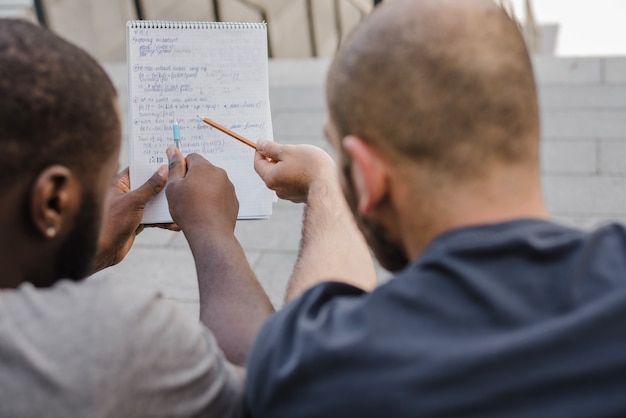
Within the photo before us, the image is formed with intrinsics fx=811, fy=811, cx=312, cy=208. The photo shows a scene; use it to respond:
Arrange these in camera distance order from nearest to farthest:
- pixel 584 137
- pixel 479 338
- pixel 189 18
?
pixel 479 338
pixel 584 137
pixel 189 18

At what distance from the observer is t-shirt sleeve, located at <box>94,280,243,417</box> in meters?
1.00

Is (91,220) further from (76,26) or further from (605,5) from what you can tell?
(605,5)

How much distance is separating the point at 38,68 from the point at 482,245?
23.3 inches

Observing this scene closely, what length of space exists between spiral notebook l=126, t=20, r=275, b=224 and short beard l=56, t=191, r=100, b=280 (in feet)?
1.71

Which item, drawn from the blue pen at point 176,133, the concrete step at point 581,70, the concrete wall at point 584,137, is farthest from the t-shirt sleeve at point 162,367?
the concrete step at point 581,70

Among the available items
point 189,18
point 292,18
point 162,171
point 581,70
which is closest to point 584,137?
point 581,70

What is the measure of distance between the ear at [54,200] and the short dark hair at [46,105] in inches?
0.6

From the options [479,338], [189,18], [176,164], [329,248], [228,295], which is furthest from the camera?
[189,18]

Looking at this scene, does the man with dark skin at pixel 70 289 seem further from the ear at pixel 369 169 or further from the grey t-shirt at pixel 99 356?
the ear at pixel 369 169

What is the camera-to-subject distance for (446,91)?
3.19ft

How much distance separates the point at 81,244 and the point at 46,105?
21 centimetres

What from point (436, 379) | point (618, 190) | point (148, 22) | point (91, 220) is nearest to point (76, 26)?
point (618, 190)

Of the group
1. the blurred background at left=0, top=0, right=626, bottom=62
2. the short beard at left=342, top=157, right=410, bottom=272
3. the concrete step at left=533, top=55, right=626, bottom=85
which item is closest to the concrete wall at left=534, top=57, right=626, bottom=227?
the concrete step at left=533, top=55, right=626, bottom=85

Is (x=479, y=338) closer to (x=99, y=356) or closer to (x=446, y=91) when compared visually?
(x=446, y=91)
